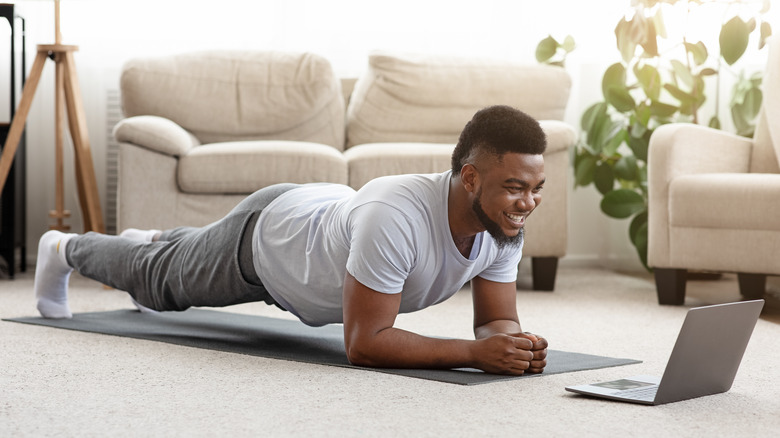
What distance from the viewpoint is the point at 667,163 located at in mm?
3092

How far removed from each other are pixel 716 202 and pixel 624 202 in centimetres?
102

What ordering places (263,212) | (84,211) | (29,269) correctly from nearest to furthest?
(263,212), (84,211), (29,269)

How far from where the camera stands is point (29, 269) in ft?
13.4

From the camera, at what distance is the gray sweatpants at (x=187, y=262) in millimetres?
2158

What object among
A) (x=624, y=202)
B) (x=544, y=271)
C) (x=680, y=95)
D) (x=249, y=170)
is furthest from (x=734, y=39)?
(x=249, y=170)

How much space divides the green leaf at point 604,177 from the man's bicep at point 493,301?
84.4 inches

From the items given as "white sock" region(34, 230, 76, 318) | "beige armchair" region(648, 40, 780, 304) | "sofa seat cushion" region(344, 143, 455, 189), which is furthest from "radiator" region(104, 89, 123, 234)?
"beige armchair" region(648, 40, 780, 304)

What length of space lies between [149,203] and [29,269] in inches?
40.0

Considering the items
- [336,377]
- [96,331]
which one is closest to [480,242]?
[336,377]

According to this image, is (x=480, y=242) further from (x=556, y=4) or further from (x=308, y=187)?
(x=556, y=4)

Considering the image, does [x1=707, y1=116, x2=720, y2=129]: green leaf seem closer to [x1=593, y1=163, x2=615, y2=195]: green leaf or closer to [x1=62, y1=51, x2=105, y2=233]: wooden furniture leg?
[x1=593, y1=163, x2=615, y2=195]: green leaf

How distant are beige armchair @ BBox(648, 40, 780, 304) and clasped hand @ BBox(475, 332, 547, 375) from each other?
52.7 inches

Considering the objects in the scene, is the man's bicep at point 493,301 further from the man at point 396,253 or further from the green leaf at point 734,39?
the green leaf at point 734,39

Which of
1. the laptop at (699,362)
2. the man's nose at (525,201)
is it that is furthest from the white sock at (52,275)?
the laptop at (699,362)
